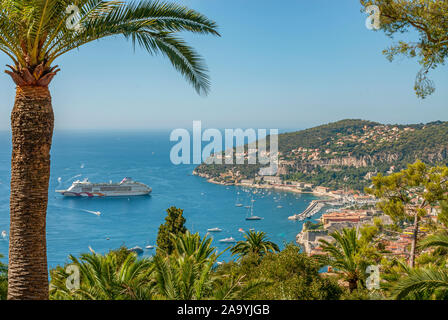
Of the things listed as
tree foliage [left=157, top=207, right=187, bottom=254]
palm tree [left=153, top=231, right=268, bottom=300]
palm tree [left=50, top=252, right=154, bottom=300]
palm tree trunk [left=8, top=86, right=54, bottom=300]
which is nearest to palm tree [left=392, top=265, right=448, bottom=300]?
palm tree [left=153, top=231, right=268, bottom=300]

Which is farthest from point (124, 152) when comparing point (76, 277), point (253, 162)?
point (76, 277)

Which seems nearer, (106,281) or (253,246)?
(106,281)

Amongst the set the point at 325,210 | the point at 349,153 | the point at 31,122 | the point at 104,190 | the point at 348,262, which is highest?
the point at 349,153

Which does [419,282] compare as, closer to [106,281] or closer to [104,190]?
[106,281]

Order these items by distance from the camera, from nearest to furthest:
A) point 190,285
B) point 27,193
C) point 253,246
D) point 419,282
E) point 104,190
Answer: point 27,193 < point 419,282 < point 190,285 < point 253,246 < point 104,190

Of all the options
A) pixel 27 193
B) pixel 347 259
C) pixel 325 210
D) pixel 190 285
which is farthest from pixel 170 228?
pixel 325 210

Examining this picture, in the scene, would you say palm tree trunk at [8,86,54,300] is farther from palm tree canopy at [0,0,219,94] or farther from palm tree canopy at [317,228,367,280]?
palm tree canopy at [317,228,367,280]
